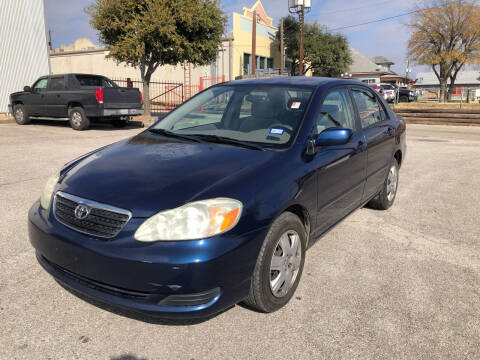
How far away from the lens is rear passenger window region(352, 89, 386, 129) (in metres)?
4.10

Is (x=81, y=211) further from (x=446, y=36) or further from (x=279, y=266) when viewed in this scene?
(x=446, y=36)

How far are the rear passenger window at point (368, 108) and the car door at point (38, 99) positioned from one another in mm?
12045

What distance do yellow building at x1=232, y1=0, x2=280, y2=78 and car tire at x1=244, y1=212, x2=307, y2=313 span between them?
91.4 feet

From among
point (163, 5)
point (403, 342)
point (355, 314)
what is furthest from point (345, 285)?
point (163, 5)

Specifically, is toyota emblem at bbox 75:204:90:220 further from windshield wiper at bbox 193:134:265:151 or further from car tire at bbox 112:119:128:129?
car tire at bbox 112:119:128:129

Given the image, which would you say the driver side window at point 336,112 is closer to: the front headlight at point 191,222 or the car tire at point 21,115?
the front headlight at point 191,222

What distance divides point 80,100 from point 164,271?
11.6m

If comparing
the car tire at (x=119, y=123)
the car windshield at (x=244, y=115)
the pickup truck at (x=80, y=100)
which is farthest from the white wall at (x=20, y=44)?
the car windshield at (x=244, y=115)

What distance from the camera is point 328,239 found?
13.3 ft

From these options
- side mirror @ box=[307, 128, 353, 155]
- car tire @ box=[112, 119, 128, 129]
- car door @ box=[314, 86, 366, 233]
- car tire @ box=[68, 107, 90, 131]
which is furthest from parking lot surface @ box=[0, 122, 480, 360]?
car tire @ box=[112, 119, 128, 129]

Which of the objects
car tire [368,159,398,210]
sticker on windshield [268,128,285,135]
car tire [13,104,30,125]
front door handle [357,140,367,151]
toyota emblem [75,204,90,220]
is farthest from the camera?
car tire [13,104,30,125]

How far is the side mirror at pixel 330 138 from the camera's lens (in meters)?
3.01

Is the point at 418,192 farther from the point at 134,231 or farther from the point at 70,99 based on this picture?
the point at 70,99

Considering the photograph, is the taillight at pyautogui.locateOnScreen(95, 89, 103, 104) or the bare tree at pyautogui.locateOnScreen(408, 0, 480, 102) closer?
the taillight at pyautogui.locateOnScreen(95, 89, 103, 104)
